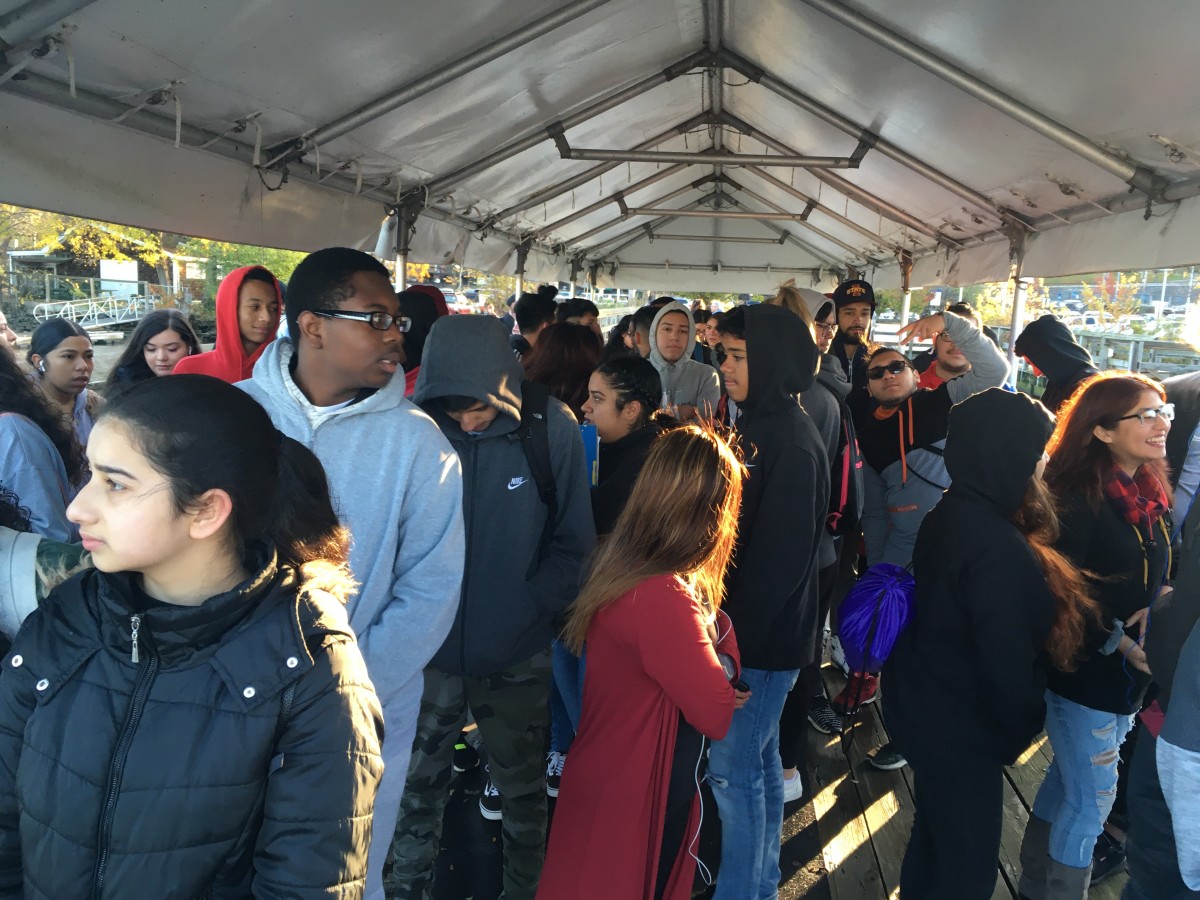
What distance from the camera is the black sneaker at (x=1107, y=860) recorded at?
2.37 meters

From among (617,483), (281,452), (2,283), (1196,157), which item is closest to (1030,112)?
(1196,157)

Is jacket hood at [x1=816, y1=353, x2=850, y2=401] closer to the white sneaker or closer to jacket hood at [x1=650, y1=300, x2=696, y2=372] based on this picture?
jacket hood at [x1=650, y1=300, x2=696, y2=372]

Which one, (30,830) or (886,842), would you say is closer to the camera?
(30,830)

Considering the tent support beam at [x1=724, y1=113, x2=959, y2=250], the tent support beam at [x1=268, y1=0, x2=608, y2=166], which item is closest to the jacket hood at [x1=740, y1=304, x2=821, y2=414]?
the tent support beam at [x1=268, y1=0, x2=608, y2=166]

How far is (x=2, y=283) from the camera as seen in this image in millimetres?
3273

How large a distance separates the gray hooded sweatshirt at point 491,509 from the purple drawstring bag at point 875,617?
0.81 m

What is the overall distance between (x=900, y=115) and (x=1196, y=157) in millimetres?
1939

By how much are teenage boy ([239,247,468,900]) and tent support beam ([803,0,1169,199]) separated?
3.22m

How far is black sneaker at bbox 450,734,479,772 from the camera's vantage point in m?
2.98

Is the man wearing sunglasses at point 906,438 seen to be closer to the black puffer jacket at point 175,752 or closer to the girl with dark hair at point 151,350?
the black puffer jacket at point 175,752

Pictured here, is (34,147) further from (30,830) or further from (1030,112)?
(1030,112)

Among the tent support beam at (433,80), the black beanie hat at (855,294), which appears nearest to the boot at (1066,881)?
the black beanie hat at (855,294)

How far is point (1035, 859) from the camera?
6.98ft

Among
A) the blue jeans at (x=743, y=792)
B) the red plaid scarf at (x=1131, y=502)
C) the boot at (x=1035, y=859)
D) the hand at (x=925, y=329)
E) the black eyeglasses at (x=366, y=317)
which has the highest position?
the hand at (x=925, y=329)
